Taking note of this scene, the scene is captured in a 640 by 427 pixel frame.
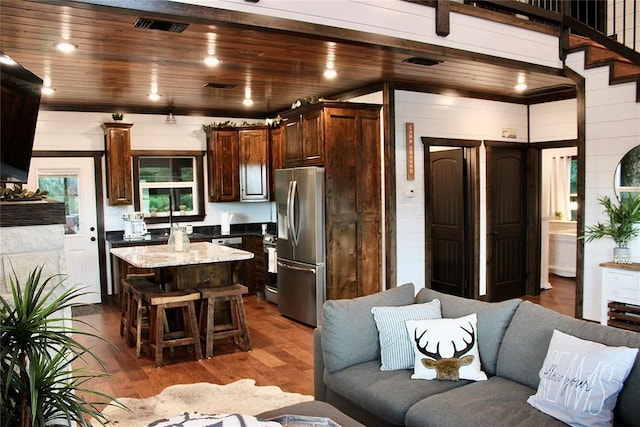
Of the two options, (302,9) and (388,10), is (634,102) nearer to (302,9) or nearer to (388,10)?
(388,10)

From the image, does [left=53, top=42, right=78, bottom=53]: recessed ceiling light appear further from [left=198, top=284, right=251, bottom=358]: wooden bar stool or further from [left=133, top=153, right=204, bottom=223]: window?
[left=133, top=153, right=204, bottom=223]: window

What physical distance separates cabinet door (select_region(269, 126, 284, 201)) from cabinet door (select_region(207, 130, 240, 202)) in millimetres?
516

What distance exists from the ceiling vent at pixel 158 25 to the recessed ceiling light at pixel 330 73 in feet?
6.55

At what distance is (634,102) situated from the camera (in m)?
5.20

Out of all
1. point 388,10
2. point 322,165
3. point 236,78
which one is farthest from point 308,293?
point 388,10

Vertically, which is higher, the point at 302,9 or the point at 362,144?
the point at 302,9

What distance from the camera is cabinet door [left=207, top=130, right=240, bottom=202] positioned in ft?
25.9

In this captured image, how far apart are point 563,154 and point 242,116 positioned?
574 cm

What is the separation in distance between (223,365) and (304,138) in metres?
2.72

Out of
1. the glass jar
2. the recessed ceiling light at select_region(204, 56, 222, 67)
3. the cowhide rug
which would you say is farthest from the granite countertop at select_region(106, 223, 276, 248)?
the cowhide rug

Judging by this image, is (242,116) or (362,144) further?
(242,116)

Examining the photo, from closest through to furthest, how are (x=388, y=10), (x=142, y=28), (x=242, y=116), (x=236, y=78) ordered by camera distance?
(x=142, y=28) → (x=388, y=10) → (x=236, y=78) → (x=242, y=116)

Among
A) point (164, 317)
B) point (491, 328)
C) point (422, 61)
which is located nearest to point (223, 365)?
point (164, 317)

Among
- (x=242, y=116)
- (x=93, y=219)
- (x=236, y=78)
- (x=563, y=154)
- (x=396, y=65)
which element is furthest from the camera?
(x=563, y=154)
